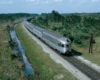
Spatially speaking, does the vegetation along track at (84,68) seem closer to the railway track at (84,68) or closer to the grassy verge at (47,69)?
the railway track at (84,68)

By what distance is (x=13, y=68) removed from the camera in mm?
31453

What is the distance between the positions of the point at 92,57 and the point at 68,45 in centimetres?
459

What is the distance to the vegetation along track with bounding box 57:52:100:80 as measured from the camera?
25.8 m

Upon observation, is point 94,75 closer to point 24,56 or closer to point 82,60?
point 82,60

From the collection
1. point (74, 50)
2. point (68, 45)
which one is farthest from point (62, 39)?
point (74, 50)

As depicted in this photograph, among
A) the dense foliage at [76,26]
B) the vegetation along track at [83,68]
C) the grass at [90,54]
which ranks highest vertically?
the vegetation along track at [83,68]

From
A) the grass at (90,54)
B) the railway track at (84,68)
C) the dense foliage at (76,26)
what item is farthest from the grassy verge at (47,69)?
the dense foliage at (76,26)

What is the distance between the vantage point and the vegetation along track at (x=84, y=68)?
2577 cm

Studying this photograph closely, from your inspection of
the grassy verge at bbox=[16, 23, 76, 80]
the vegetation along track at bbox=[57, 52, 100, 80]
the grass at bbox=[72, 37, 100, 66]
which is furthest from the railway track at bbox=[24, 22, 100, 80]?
the grass at bbox=[72, 37, 100, 66]

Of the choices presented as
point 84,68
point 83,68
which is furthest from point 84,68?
point 83,68

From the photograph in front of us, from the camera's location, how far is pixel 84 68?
29359mm

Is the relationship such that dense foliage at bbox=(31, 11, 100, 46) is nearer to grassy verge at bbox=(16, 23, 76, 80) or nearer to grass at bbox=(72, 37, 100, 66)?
grass at bbox=(72, 37, 100, 66)

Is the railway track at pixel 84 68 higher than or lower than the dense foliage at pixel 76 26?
higher

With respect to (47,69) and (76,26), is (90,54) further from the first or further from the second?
(76,26)
